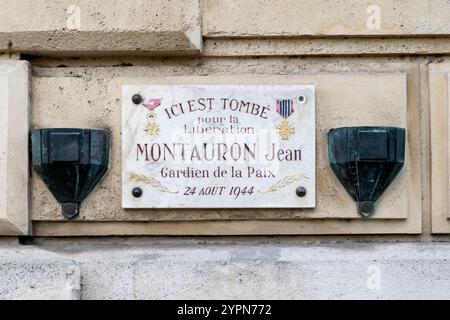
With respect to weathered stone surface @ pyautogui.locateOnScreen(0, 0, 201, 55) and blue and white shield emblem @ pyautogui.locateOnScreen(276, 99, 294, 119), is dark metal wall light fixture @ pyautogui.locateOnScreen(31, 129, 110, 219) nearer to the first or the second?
weathered stone surface @ pyautogui.locateOnScreen(0, 0, 201, 55)

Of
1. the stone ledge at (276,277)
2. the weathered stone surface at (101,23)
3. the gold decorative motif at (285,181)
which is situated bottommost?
the stone ledge at (276,277)

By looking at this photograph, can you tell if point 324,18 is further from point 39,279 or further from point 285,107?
point 39,279

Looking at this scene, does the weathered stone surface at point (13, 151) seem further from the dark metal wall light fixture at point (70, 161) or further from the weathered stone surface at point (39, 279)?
the weathered stone surface at point (39, 279)

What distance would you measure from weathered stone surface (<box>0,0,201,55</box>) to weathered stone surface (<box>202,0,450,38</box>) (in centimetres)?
10

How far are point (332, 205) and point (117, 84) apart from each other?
2.89ft

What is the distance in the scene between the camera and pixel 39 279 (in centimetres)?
325

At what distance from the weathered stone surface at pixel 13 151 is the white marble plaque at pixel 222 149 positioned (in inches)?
13.9

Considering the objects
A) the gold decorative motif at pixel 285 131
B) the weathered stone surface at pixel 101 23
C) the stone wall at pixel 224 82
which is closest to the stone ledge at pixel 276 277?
the stone wall at pixel 224 82

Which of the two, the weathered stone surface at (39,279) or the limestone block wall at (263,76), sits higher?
the limestone block wall at (263,76)

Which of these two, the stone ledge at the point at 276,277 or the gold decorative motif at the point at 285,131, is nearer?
the stone ledge at the point at 276,277

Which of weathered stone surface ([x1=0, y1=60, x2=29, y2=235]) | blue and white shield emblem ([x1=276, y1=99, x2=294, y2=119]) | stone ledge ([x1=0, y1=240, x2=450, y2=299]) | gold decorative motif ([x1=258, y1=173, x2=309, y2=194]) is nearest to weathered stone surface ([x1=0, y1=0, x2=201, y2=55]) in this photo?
weathered stone surface ([x1=0, y1=60, x2=29, y2=235])

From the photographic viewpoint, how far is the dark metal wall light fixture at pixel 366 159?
10.9ft

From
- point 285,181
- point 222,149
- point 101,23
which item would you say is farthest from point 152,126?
point 285,181

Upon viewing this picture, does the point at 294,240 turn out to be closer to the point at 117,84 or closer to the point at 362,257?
the point at 362,257
